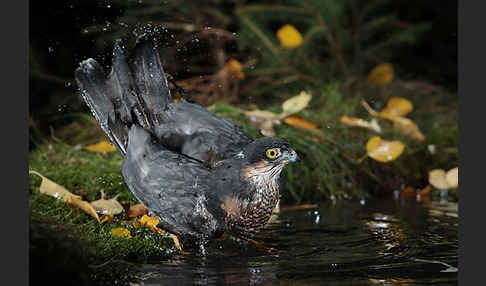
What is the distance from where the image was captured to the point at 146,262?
3.42 m

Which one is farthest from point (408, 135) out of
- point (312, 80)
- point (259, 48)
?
point (259, 48)

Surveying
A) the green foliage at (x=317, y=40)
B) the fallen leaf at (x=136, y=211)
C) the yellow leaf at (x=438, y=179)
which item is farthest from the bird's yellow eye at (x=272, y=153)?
the green foliage at (x=317, y=40)

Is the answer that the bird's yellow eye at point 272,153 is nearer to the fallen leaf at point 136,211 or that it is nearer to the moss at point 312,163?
the moss at point 312,163

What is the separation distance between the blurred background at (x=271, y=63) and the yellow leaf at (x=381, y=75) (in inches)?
0.4

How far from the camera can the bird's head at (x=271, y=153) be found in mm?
3520

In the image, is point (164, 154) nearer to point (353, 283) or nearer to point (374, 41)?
point (353, 283)

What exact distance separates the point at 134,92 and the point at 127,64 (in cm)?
21

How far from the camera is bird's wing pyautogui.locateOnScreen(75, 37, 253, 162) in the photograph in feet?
13.3

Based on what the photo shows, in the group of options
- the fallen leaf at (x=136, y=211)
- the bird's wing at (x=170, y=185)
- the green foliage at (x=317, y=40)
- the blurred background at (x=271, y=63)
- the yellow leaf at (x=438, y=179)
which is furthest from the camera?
the green foliage at (x=317, y=40)

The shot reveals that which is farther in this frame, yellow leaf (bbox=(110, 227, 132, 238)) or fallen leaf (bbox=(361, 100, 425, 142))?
fallen leaf (bbox=(361, 100, 425, 142))

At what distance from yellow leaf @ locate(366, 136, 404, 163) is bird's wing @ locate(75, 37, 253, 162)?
1.50m

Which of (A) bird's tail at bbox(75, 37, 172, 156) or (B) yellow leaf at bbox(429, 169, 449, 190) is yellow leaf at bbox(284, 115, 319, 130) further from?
(A) bird's tail at bbox(75, 37, 172, 156)

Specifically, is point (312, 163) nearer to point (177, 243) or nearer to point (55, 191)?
point (177, 243)

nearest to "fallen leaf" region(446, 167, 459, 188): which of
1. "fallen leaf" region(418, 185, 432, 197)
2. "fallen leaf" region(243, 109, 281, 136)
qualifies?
"fallen leaf" region(418, 185, 432, 197)
